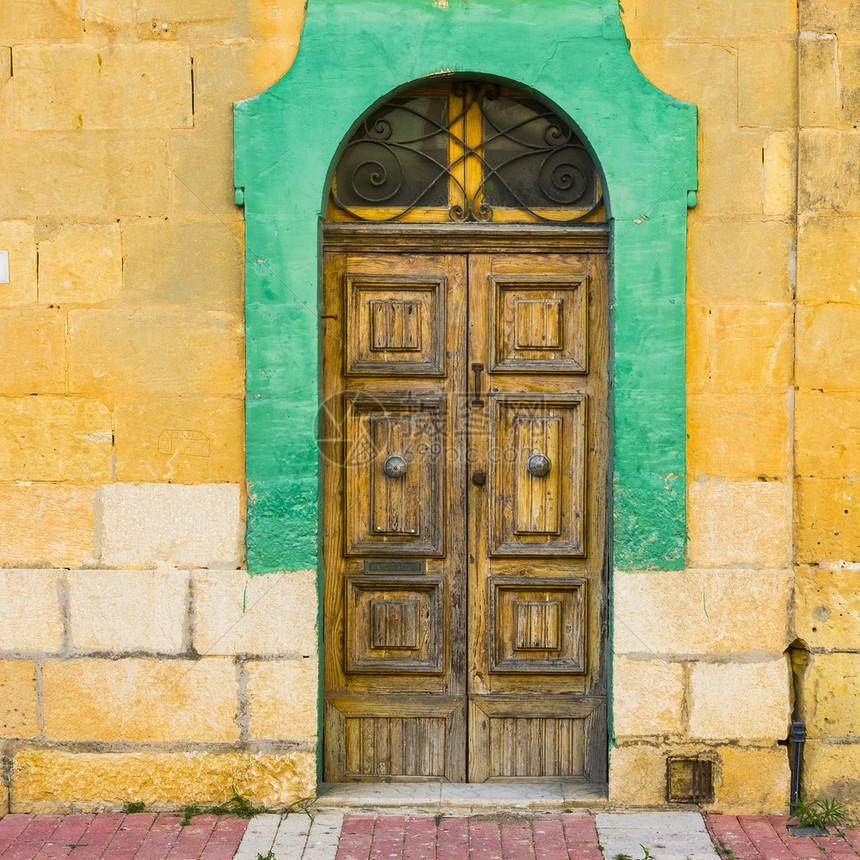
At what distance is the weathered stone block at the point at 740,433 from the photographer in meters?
3.89

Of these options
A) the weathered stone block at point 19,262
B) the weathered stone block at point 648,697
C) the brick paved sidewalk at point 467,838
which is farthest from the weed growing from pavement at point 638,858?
the weathered stone block at point 19,262

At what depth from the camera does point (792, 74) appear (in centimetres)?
383

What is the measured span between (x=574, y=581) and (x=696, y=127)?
2127 millimetres

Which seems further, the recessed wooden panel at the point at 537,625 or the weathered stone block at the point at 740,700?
the recessed wooden panel at the point at 537,625

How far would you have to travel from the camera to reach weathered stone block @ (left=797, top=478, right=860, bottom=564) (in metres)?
3.88

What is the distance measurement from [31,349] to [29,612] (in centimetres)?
121

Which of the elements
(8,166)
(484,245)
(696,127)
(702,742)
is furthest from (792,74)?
(8,166)

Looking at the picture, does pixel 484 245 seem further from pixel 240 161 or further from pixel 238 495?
pixel 238 495

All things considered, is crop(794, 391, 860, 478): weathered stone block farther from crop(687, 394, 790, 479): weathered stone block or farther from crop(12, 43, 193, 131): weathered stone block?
crop(12, 43, 193, 131): weathered stone block

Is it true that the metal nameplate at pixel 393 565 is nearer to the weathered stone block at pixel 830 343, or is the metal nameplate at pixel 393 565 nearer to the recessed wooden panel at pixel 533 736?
the recessed wooden panel at pixel 533 736

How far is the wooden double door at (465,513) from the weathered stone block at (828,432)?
0.87 meters

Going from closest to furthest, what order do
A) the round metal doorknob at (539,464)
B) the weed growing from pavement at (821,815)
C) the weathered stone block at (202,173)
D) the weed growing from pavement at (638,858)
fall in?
the weed growing from pavement at (638,858)
the weed growing from pavement at (821,815)
the weathered stone block at (202,173)
the round metal doorknob at (539,464)

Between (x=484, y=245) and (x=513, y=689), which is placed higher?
(x=484, y=245)

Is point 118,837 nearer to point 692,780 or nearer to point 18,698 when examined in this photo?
point 18,698
